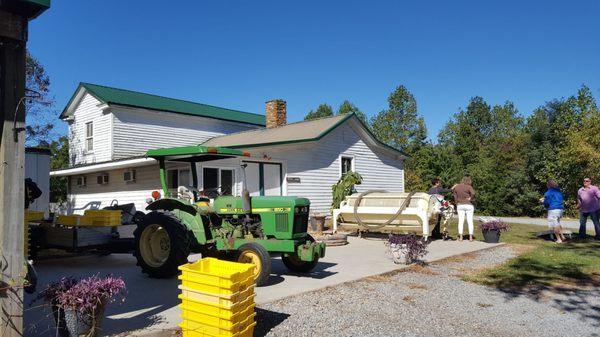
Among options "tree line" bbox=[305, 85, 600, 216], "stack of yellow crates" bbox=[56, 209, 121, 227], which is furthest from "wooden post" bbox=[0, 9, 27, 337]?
"tree line" bbox=[305, 85, 600, 216]

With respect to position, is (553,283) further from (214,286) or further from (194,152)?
(194,152)

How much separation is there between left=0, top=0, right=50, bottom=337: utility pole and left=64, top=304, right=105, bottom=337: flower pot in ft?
1.33

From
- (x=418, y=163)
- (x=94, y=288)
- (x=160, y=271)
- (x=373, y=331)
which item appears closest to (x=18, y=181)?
(x=94, y=288)

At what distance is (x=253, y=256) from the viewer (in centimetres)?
705

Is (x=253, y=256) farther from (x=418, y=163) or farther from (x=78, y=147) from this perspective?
(x=418, y=163)

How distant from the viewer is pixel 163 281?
7.59 m

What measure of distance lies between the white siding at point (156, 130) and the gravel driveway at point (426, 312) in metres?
15.0

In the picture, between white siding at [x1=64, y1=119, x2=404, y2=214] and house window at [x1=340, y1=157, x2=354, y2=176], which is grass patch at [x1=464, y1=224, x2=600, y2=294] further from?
house window at [x1=340, y1=157, x2=354, y2=176]

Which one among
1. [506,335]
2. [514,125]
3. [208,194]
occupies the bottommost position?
[506,335]

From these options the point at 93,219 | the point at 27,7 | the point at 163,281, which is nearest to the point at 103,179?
the point at 93,219

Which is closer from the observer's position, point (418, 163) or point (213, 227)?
point (213, 227)

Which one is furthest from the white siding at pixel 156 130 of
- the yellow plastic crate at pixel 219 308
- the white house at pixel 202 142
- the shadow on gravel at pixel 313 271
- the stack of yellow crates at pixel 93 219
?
the yellow plastic crate at pixel 219 308

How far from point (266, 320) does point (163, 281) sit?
9.68 feet

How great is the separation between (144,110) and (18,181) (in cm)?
1695
